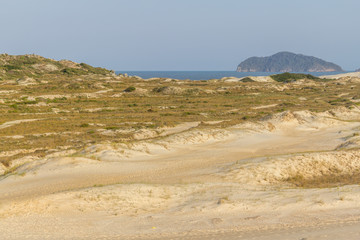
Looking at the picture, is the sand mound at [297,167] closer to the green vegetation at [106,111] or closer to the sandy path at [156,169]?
the sandy path at [156,169]

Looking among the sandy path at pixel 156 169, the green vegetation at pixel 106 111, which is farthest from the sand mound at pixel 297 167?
the green vegetation at pixel 106 111

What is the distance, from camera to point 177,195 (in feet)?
73.5

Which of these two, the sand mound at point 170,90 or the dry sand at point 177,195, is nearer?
the dry sand at point 177,195

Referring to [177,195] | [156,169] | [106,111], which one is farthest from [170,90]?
[177,195]

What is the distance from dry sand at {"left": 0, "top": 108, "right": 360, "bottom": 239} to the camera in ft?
57.9

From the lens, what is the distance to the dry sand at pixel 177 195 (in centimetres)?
1766

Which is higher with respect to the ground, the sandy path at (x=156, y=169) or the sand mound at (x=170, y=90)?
the sand mound at (x=170, y=90)

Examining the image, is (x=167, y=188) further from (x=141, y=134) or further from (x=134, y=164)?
(x=141, y=134)

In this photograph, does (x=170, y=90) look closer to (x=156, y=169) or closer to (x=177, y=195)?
(x=156, y=169)

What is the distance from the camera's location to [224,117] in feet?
193

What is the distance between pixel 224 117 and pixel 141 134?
19.1 meters

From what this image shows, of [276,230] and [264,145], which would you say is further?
[264,145]

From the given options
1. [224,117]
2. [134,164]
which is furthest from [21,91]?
[134,164]

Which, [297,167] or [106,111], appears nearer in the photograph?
[297,167]
